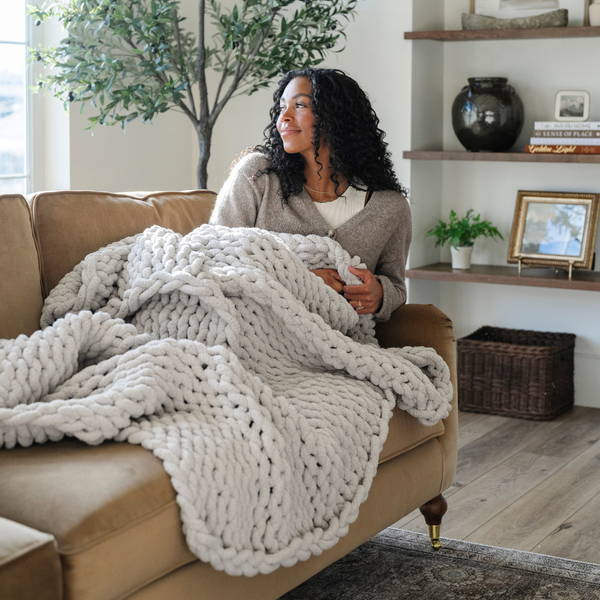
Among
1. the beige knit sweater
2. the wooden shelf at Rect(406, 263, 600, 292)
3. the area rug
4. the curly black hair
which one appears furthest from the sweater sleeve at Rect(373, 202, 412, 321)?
the wooden shelf at Rect(406, 263, 600, 292)

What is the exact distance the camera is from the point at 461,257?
3406 millimetres

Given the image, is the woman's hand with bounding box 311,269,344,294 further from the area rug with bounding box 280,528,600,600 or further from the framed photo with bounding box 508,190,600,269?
the framed photo with bounding box 508,190,600,269

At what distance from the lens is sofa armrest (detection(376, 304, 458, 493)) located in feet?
6.43

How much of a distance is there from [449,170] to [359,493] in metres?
2.32

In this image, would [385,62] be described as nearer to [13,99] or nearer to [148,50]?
[148,50]

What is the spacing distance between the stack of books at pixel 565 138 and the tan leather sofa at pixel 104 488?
4.60ft

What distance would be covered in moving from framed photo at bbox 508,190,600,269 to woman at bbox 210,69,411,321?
133 cm

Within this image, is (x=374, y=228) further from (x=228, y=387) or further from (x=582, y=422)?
(x=582, y=422)

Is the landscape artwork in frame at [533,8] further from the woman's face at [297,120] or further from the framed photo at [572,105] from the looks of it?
the woman's face at [297,120]

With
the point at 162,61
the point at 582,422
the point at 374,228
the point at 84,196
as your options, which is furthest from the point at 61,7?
the point at 582,422

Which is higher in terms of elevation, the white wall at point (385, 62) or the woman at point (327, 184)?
the white wall at point (385, 62)

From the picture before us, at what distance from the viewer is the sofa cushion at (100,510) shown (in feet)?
3.69

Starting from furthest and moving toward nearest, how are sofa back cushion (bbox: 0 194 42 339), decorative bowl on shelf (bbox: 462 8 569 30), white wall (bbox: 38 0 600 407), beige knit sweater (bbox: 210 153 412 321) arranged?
white wall (bbox: 38 0 600 407)
decorative bowl on shelf (bbox: 462 8 569 30)
beige knit sweater (bbox: 210 153 412 321)
sofa back cushion (bbox: 0 194 42 339)

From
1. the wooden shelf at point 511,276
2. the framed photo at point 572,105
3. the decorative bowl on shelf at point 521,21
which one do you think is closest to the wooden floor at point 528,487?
the wooden shelf at point 511,276
